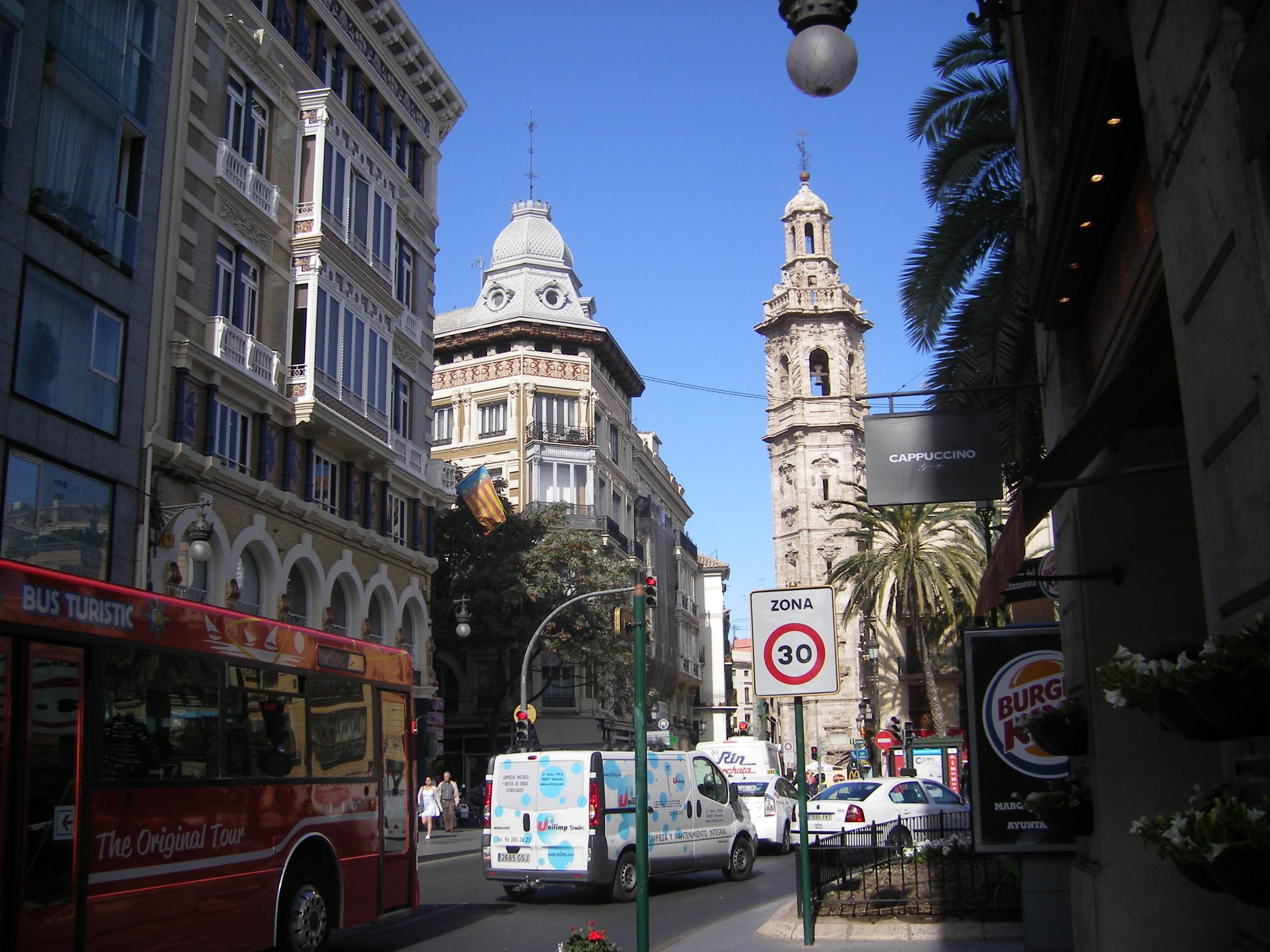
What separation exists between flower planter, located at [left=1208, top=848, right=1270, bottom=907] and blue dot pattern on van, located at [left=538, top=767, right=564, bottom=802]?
13.0 metres

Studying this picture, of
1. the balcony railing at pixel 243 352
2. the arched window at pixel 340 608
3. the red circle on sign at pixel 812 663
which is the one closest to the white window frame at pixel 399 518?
the arched window at pixel 340 608

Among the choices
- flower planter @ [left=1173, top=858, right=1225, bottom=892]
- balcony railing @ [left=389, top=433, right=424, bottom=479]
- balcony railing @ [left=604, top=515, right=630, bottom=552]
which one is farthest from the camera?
balcony railing @ [left=604, top=515, right=630, bottom=552]

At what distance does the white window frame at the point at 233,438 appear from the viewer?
24641 mm

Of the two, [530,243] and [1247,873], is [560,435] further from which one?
[1247,873]

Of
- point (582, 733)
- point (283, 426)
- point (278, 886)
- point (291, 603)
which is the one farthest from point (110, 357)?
point (582, 733)

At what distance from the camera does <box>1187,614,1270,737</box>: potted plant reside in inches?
161

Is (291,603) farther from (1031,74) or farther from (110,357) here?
(1031,74)

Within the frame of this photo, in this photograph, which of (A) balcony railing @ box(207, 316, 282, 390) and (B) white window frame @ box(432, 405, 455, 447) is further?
(B) white window frame @ box(432, 405, 455, 447)

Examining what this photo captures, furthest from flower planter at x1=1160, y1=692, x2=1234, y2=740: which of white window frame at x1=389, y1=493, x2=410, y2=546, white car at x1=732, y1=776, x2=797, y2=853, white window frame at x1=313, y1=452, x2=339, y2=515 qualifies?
white window frame at x1=389, y1=493, x2=410, y2=546

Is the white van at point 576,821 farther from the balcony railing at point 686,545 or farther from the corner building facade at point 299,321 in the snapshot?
the balcony railing at point 686,545

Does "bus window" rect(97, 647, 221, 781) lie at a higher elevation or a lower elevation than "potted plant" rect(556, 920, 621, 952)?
higher

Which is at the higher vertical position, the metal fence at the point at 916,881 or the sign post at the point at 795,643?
the sign post at the point at 795,643

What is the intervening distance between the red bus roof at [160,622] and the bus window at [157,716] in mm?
176

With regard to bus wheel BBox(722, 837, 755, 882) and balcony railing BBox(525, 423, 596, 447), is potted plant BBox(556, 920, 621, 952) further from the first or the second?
balcony railing BBox(525, 423, 596, 447)
